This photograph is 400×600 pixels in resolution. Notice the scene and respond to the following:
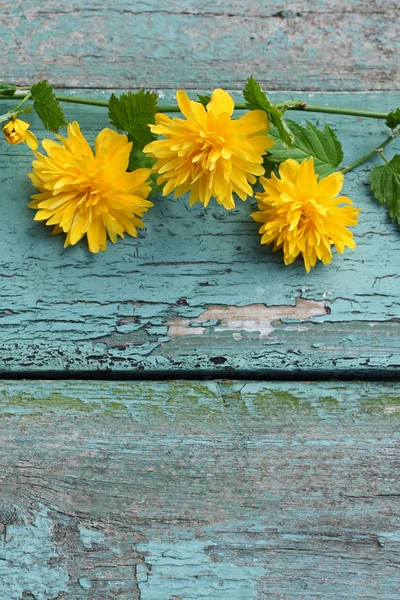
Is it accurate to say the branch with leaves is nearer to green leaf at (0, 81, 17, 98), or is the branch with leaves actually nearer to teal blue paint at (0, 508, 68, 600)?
green leaf at (0, 81, 17, 98)

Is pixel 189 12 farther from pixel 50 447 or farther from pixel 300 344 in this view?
pixel 50 447

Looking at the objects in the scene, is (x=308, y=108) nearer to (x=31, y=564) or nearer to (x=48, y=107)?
(x=48, y=107)

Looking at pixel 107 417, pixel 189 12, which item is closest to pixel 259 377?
pixel 107 417

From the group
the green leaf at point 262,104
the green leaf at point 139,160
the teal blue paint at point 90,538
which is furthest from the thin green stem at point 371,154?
the teal blue paint at point 90,538

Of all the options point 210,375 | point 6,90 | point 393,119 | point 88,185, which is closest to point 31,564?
point 210,375

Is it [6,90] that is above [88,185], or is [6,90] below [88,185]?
above

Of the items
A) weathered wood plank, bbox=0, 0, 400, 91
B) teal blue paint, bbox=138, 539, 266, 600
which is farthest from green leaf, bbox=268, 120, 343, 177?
teal blue paint, bbox=138, 539, 266, 600
